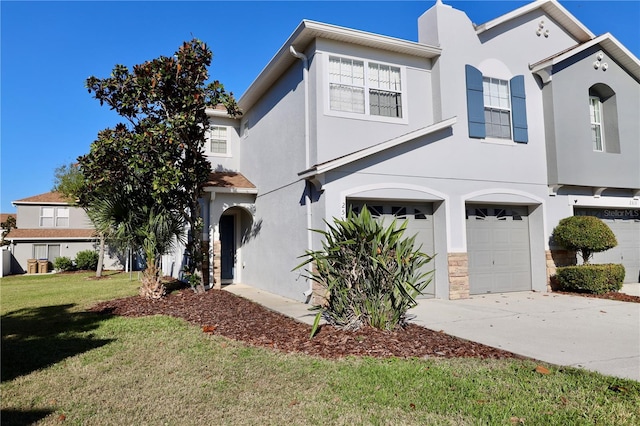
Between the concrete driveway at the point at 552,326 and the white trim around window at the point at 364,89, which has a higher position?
the white trim around window at the point at 364,89

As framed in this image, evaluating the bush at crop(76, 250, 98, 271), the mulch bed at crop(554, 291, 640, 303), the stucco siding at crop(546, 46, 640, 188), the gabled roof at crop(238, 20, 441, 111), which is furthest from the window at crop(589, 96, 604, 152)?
the bush at crop(76, 250, 98, 271)

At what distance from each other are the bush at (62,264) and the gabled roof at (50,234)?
1.89 m

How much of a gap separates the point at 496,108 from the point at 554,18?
4.01m

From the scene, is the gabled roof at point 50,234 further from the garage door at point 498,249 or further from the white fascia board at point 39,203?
the garage door at point 498,249

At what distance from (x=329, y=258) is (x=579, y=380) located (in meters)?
3.70

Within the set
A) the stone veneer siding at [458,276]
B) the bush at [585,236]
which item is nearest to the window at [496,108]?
the bush at [585,236]

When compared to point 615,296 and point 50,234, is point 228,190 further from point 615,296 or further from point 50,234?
point 50,234

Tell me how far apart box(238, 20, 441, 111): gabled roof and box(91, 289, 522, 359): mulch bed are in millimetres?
6532

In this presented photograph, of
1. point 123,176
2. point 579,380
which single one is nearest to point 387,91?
point 123,176

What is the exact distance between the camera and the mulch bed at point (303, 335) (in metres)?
5.83

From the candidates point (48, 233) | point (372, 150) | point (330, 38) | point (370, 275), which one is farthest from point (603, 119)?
point (48, 233)

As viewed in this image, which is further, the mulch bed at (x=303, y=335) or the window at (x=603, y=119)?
the window at (x=603, y=119)

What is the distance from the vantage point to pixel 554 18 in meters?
13.1

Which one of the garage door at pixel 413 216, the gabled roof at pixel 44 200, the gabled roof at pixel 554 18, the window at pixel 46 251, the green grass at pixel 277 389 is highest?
the gabled roof at pixel 554 18
